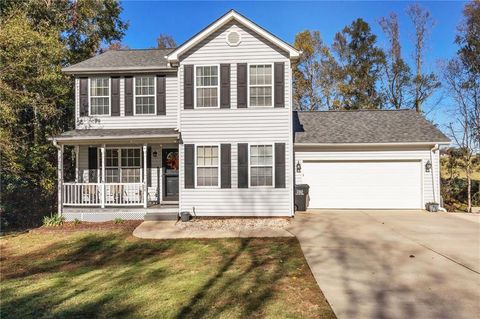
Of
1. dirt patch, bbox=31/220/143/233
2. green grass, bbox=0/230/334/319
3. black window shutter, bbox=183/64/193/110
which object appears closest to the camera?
green grass, bbox=0/230/334/319

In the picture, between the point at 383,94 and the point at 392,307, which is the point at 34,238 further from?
the point at 383,94

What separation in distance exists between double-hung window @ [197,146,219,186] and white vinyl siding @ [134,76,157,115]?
2847mm

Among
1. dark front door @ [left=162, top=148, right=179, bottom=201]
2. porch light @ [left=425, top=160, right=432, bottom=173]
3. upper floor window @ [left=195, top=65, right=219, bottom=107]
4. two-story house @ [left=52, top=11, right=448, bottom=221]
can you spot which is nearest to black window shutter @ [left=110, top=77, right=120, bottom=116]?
two-story house @ [left=52, top=11, right=448, bottom=221]

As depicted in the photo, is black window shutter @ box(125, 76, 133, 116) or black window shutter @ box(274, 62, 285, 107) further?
black window shutter @ box(125, 76, 133, 116)

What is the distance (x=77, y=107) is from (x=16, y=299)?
933 cm

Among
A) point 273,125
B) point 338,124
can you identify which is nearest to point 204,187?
point 273,125

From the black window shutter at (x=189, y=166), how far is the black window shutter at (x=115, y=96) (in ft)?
11.5

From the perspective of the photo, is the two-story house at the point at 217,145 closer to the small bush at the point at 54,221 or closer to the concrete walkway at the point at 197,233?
the small bush at the point at 54,221

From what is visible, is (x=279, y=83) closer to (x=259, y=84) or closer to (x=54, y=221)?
(x=259, y=84)

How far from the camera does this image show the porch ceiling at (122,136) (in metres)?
11.4

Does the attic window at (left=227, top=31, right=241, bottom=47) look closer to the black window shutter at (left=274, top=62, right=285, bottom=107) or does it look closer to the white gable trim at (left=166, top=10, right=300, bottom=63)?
the white gable trim at (left=166, top=10, right=300, bottom=63)

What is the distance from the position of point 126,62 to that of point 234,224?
798 centimetres

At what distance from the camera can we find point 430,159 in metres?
13.2

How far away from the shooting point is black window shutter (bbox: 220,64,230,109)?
11695mm
